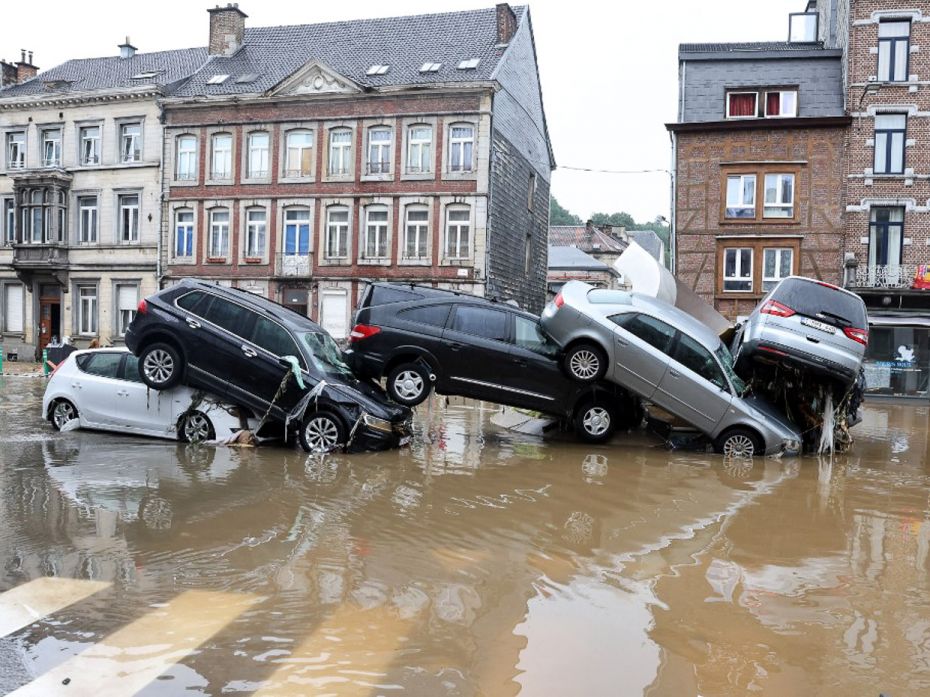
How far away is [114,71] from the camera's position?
36625mm

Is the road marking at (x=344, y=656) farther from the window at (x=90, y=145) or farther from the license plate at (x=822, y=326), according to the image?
the window at (x=90, y=145)

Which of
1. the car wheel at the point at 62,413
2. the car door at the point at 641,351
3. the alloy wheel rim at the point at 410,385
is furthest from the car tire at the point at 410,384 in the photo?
the car wheel at the point at 62,413

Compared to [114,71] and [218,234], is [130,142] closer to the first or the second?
[114,71]

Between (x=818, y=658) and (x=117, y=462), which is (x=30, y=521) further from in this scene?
(x=818, y=658)

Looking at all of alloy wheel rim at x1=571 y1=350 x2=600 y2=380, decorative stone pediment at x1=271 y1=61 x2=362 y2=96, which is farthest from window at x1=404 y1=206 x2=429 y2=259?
alloy wheel rim at x1=571 y1=350 x2=600 y2=380

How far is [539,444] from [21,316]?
30545 mm

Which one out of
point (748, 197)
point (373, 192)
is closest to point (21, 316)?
point (373, 192)

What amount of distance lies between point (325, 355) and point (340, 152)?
21.1 metres

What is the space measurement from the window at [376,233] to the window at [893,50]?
17310mm

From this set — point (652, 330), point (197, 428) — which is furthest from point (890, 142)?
point (197, 428)

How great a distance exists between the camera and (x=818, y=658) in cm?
462

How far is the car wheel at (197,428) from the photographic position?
11.3m

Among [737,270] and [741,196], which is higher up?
[741,196]

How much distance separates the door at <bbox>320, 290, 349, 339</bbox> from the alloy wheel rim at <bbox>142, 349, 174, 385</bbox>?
64.2 ft
